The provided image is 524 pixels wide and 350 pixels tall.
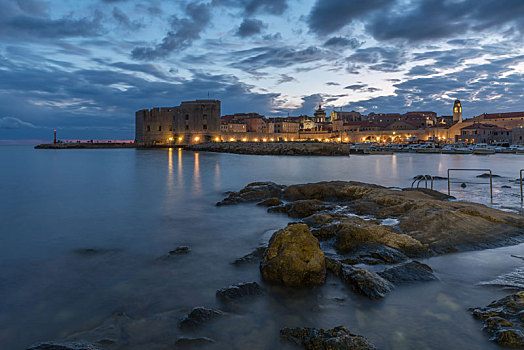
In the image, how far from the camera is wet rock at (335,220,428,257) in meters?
4.88

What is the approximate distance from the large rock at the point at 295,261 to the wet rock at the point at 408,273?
805 millimetres

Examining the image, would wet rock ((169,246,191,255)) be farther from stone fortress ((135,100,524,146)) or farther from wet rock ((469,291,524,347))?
stone fortress ((135,100,524,146))

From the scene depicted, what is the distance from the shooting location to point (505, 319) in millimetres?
2973

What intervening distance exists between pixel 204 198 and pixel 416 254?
25.6 feet

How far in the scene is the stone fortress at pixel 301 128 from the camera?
196 feet

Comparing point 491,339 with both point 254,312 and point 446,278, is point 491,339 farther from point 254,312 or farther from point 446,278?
point 254,312

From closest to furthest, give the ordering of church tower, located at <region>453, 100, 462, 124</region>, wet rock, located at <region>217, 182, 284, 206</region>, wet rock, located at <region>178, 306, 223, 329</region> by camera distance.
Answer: wet rock, located at <region>178, 306, 223, 329</region> → wet rock, located at <region>217, 182, 284, 206</region> → church tower, located at <region>453, 100, 462, 124</region>

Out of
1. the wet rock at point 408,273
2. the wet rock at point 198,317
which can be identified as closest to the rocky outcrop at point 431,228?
the wet rock at point 408,273

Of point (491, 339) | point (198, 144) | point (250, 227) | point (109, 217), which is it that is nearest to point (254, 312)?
point (491, 339)

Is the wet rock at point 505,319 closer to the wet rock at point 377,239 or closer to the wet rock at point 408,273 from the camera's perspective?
the wet rock at point 408,273

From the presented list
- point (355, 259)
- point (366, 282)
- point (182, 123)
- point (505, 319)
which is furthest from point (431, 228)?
point (182, 123)

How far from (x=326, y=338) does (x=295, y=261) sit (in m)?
1.25

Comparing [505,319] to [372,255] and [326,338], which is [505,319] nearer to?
[326,338]

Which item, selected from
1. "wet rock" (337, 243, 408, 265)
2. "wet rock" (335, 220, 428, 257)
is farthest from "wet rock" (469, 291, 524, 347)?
"wet rock" (335, 220, 428, 257)
